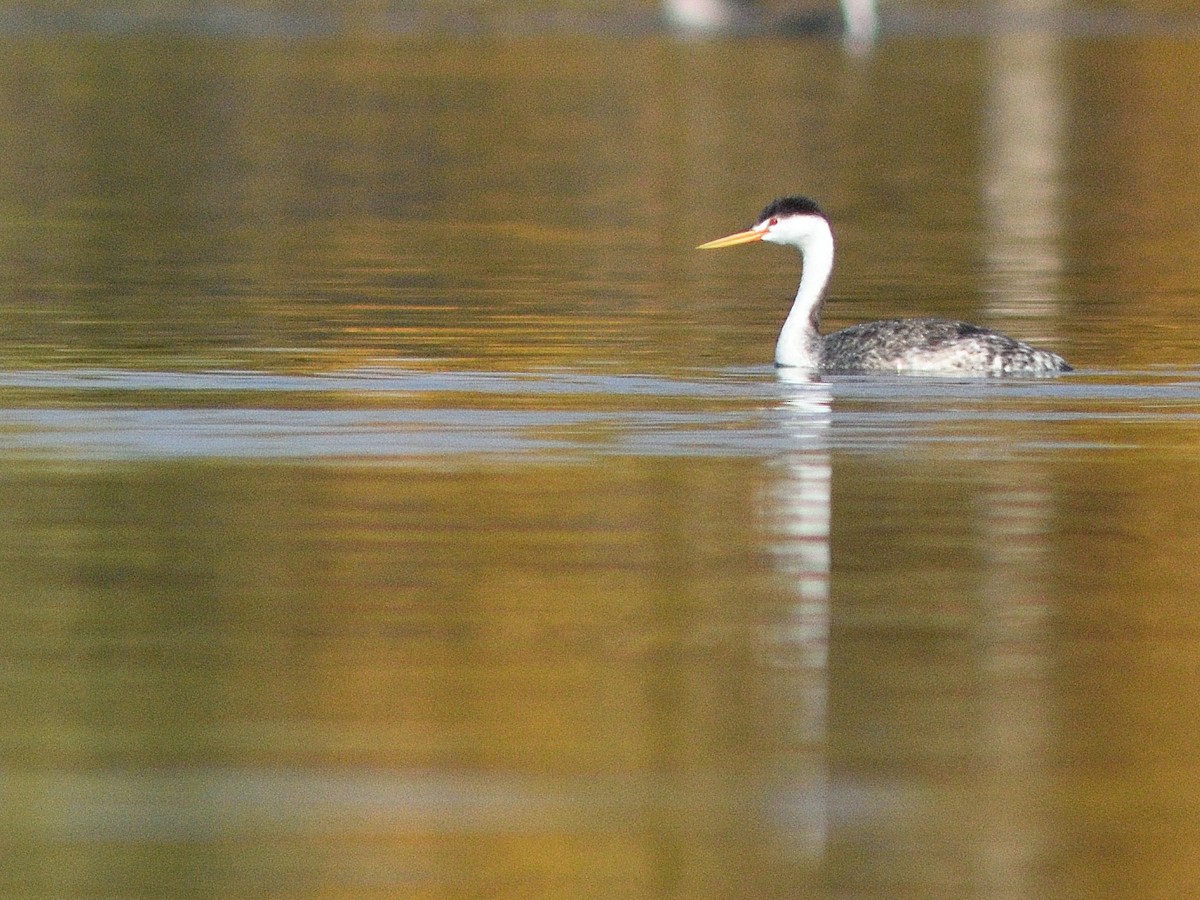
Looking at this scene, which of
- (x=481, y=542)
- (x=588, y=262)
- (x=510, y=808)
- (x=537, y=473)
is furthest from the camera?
(x=588, y=262)

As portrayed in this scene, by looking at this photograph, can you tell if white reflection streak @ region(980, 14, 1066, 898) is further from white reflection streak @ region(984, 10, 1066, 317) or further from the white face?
the white face

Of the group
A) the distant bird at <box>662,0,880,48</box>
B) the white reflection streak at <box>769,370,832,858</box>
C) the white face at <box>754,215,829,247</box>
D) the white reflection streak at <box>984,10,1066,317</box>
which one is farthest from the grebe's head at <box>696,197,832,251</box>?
the distant bird at <box>662,0,880,48</box>

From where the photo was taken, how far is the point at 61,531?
1195cm

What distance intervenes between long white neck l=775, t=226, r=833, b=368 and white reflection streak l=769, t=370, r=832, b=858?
1369 millimetres

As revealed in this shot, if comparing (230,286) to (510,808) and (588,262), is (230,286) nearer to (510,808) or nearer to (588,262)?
(588,262)

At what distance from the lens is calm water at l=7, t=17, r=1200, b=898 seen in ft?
25.6

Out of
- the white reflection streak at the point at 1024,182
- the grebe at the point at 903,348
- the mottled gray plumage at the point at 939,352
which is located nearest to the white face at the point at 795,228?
the grebe at the point at 903,348

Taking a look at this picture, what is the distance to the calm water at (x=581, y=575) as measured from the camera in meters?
7.80

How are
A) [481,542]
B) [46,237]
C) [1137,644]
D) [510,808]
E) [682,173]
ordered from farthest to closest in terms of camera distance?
[682,173]
[46,237]
[481,542]
[1137,644]
[510,808]

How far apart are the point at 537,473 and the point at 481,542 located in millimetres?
2004

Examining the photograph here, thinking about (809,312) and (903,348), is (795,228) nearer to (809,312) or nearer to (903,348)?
(809,312)

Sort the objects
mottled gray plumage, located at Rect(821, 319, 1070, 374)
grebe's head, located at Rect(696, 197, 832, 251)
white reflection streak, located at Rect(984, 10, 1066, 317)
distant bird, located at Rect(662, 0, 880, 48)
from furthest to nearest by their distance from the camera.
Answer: distant bird, located at Rect(662, 0, 880, 48), white reflection streak, located at Rect(984, 10, 1066, 317), grebe's head, located at Rect(696, 197, 832, 251), mottled gray plumage, located at Rect(821, 319, 1070, 374)

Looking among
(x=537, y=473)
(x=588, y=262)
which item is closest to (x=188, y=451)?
(x=537, y=473)

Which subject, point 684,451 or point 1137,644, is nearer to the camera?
point 1137,644
